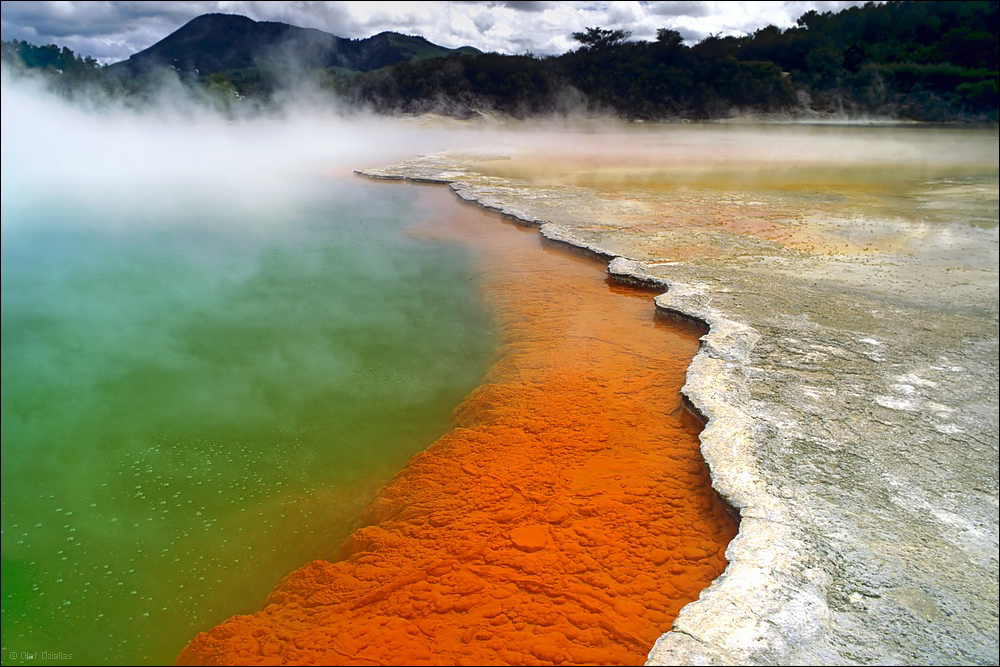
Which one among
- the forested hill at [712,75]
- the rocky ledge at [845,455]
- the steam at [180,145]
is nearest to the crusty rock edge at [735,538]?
the rocky ledge at [845,455]

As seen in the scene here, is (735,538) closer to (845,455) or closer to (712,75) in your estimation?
(845,455)

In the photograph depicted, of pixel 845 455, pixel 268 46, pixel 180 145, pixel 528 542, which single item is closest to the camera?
pixel 528 542

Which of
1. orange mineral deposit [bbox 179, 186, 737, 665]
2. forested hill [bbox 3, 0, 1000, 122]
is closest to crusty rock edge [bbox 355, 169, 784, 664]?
orange mineral deposit [bbox 179, 186, 737, 665]

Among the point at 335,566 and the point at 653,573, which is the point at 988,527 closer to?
the point at 653,573

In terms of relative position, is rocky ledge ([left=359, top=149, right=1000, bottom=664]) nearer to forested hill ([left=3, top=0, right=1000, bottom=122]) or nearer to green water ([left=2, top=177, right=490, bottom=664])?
green water ([left=2, top=177, right=490, bottom=664])

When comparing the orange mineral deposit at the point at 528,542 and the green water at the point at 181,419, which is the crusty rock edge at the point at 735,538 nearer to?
the orange mineral deposit at the point at 528,542

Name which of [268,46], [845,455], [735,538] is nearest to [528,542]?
[735,538]
